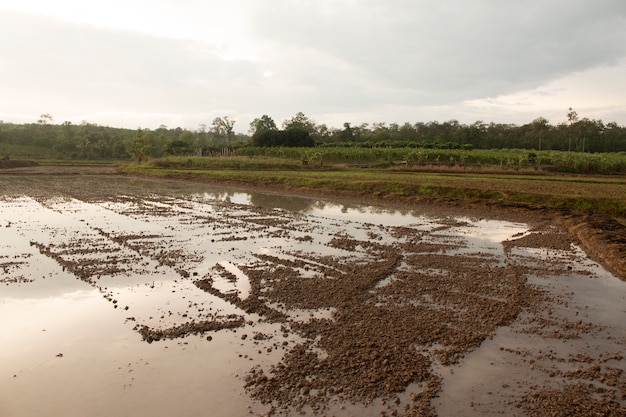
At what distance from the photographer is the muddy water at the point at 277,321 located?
210 inches

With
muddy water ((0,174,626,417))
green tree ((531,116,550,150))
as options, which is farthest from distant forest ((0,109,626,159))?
muddy water ((0,174,626,417))

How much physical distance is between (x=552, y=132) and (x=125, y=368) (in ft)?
276

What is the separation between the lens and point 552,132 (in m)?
76.4

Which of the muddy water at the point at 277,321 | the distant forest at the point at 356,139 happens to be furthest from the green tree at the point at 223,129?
the muddy water at the point at 277,321

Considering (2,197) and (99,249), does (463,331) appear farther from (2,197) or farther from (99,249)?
(2,197)

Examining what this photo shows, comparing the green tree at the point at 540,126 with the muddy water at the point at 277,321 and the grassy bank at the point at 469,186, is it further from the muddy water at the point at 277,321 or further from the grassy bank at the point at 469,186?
the muddy water at the point at 277,321

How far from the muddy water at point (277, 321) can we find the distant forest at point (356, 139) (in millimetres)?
46063

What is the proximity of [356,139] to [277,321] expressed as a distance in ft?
270

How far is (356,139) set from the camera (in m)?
87.9

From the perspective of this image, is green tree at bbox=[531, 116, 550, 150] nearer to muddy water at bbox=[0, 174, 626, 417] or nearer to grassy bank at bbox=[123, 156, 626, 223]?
grassy bank at bbox=[123, 156, 626, 223]

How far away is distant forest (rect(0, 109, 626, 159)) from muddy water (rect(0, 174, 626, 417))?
46.1 m

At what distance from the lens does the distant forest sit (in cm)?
6944

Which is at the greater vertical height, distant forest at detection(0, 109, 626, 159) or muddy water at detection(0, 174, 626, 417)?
distant forest at detection(0, 109, 626, 159)

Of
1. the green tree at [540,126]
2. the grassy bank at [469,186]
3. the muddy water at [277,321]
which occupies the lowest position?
the muddy water at [277,321]
